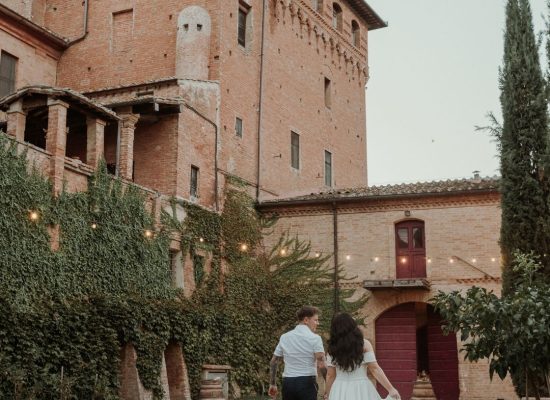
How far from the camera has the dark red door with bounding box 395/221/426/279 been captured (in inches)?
912

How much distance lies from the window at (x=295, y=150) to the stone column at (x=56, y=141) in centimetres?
1105

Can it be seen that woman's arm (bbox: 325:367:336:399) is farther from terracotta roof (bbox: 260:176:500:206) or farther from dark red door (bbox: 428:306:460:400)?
dark red door (bbox: 428:306:460:400)

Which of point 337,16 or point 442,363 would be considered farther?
point 337,16

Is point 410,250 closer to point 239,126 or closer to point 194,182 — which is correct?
point 239,126

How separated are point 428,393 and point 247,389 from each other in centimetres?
512

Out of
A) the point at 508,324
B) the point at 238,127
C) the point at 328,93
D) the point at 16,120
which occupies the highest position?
the point at 328,93

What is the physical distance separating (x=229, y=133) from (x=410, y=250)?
6.58m

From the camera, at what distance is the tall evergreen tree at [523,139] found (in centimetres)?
1698

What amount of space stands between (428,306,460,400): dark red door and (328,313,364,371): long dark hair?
664 inches

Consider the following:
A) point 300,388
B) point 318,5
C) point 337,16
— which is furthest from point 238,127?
point 300,388

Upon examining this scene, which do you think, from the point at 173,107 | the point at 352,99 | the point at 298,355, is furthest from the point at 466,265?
the point at 298,355

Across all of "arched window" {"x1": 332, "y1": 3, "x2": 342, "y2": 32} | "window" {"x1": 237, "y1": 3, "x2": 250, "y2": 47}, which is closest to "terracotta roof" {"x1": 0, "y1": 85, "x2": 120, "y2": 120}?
"window" {"x1": 237, "y1": 3, "x2": 250, "y2": 47}

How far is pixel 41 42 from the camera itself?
984 inches

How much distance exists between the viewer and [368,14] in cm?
3347
